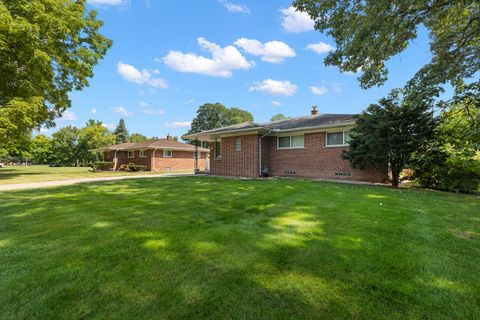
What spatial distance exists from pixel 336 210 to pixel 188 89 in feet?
84.4

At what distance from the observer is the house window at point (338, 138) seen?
511 inches

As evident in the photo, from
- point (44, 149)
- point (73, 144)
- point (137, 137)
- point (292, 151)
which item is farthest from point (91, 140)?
point (292, 151)

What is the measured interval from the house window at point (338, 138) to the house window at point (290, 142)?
1.57 m

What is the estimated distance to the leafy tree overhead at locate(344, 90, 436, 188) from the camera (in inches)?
388

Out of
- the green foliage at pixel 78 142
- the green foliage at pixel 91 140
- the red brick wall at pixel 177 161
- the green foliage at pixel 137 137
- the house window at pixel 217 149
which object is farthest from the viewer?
the green foliage at pixel 137 137

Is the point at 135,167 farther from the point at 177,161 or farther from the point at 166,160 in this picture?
the point at 177,161

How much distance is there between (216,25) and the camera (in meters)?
15.5

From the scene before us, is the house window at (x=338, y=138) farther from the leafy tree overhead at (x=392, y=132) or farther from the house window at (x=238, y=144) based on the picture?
the house window at (x=238, y=144)

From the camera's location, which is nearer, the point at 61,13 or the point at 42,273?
the point at 42,273

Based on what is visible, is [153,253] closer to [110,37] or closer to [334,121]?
[334,121]

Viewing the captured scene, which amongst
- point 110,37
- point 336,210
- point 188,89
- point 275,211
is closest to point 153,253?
point 275,211

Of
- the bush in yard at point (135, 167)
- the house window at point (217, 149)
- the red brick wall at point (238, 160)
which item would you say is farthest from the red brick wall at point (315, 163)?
the bush in yard at point (135, 167)

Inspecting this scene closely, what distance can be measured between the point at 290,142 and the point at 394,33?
9088mm

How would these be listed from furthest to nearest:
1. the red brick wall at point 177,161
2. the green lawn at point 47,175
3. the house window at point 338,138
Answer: the red brick wall at point 177,161 < the green lawn at point 47,175 < the house window at point 338,138
